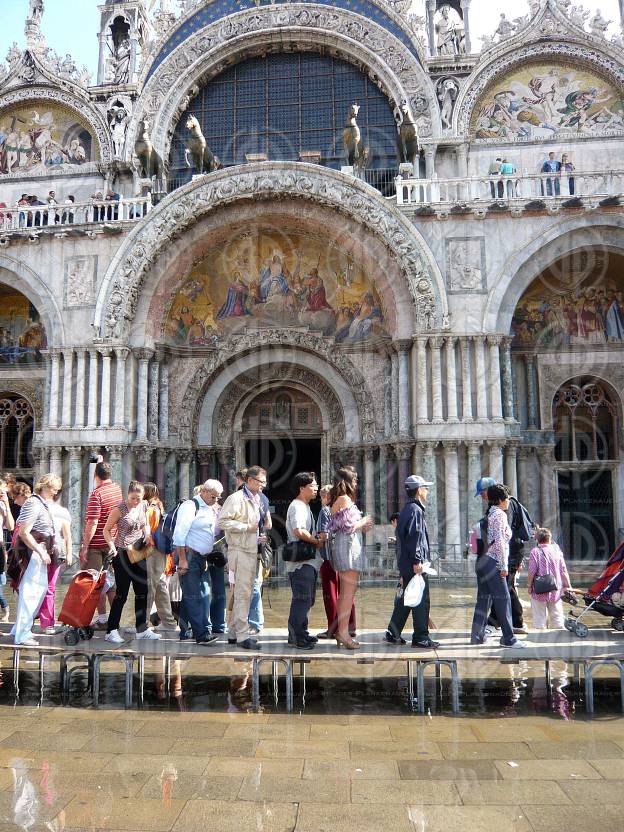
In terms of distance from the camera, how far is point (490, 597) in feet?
A: 22.7

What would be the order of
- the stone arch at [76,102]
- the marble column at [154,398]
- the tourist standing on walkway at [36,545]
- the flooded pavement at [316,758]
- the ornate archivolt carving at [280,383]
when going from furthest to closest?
the stone arch at [76,102] → the ornate archivolt carving at [280,383] → the marble column at [154,398] → the tourist standing on walkway at [36,545] → the flooded pavement at [316,758]

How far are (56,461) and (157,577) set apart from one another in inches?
375

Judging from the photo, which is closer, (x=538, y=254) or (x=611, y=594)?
(x=611, y=594)

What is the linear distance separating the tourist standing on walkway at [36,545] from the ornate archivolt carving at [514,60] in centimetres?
1612

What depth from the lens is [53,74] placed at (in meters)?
20.8

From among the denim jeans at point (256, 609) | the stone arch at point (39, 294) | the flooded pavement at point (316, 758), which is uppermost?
the stone arch at point (39, 294)

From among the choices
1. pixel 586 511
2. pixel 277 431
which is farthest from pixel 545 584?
pixel 277 431

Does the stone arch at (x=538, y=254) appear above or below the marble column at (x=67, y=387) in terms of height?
above

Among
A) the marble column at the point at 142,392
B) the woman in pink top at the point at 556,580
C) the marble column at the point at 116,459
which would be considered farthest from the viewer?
the marble column at the point at 142,392

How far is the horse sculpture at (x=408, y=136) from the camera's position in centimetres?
1750

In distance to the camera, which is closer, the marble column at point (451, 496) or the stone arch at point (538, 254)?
the marble column at point (451, 496)

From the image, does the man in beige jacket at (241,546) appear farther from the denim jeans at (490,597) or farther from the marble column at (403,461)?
the marble column at (403,461)

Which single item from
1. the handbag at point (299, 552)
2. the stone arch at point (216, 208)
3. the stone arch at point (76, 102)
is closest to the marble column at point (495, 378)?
the stone arch at point (216, 208)

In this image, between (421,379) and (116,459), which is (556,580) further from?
(116,459)
